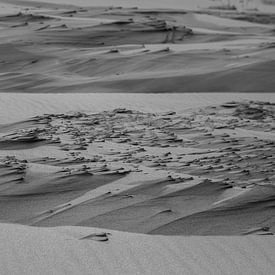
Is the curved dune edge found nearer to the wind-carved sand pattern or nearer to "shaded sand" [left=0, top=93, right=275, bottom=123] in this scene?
the wind-carved sand pattern

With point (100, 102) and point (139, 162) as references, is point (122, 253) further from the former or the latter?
point (100, 102)

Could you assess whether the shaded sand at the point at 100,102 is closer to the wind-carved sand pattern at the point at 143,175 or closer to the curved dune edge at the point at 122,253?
the wind-carved sand pattern at the point at 143,175

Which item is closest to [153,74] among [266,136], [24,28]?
[266,136]

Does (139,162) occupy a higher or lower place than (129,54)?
lower

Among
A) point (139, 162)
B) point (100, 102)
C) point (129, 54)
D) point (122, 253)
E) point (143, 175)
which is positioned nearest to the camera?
point (122, 253)

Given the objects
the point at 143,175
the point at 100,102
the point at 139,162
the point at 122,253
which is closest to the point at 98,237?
the point at 122,253

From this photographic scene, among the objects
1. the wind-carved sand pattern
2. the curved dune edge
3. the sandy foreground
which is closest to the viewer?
the curved dune edge

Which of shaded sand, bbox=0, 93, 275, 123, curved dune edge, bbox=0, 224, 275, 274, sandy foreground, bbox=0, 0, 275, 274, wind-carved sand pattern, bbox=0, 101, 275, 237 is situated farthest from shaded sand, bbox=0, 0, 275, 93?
curved dune edge, bbox=0, 224, 275, 274

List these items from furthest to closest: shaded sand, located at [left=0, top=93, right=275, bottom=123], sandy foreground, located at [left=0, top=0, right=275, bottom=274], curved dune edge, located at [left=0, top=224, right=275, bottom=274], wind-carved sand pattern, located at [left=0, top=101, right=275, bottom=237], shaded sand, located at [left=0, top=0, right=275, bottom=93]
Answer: shaded sand, located at [left=0, top=0, right=275, bottom=93], shaded sand, located at [left=0, top=93, right=275, bottom=123], wind-carved sand pattern, located at [left=0, top=101, right=275, bottom=237], sandy foreground, located at [left=0, top=0, right=275, bottom=274], curved dune edge, located at [left=0, top=224, right=275, bottom=274]

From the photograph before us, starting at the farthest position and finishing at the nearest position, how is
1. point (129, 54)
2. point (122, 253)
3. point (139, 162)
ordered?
1. point (129, 54)
2. point (139, 162)
3. point (122, 253)
